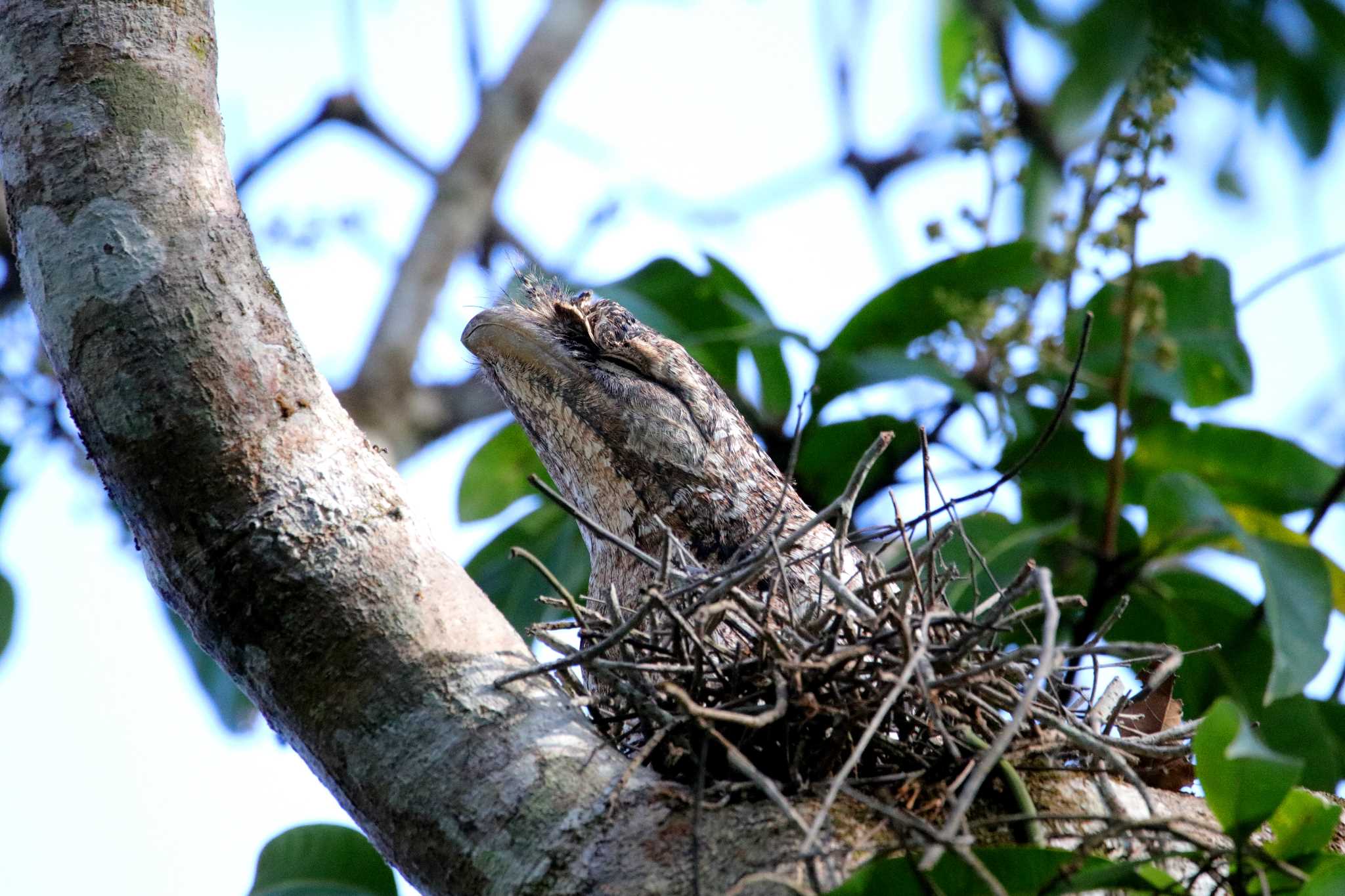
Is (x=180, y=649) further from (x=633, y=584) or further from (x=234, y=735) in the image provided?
(x=633, y=584)

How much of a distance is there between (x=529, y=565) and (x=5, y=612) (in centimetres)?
149

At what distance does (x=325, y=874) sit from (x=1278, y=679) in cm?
200

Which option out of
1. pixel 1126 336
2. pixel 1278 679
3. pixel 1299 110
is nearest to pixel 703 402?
pixel 1126 336

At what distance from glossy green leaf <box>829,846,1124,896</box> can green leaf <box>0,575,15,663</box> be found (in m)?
2.90

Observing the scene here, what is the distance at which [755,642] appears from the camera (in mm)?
2098

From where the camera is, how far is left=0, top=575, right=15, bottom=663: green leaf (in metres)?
3.65

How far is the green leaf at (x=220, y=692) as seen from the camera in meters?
4.25

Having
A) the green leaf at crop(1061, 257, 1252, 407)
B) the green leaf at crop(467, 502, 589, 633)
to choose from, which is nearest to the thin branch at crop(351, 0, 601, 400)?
the green leaf at crop(467, 502, 589, 633)

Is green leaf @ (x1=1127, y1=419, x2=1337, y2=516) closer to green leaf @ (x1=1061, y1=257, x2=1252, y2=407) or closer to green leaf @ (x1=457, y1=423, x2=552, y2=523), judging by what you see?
green leaf @ (x1=1061, y1=257, x2=1252, y2=407)

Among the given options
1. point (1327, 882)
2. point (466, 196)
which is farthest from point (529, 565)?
point (1327, 882)

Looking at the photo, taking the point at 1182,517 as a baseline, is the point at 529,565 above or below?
above

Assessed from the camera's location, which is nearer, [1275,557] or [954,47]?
[1275,557]

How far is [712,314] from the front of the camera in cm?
427

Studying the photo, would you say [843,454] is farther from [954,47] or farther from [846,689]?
[846,689]
